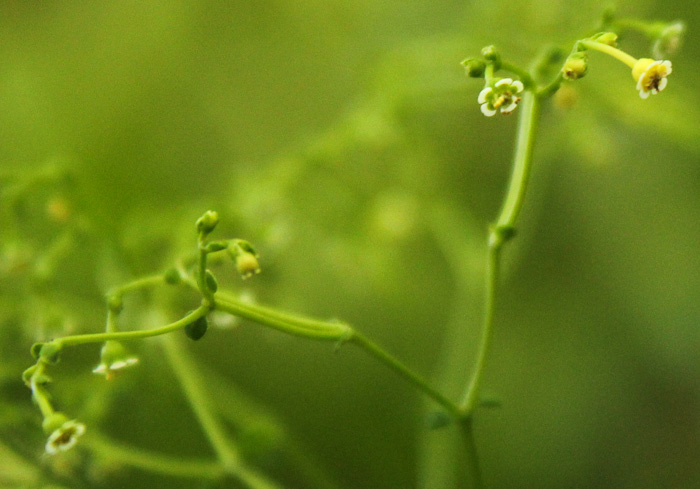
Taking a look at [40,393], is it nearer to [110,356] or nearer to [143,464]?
[110,356]

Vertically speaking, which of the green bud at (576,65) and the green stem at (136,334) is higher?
the green bud at (576,65)

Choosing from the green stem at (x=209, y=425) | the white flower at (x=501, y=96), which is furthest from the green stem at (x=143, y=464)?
the white flower at (x=501, y=96)

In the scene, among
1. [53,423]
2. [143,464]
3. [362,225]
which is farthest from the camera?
[362,225]

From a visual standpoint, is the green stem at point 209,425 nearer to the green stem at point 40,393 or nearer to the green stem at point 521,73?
the green stem at point 40,393

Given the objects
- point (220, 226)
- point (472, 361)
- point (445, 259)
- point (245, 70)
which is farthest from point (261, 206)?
point (245, 70)

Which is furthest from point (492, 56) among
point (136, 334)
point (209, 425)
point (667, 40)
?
point (209, 425)

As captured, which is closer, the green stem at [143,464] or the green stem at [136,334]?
the green stem at [136,334]

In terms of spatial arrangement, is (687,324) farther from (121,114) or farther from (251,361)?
(121,114)
